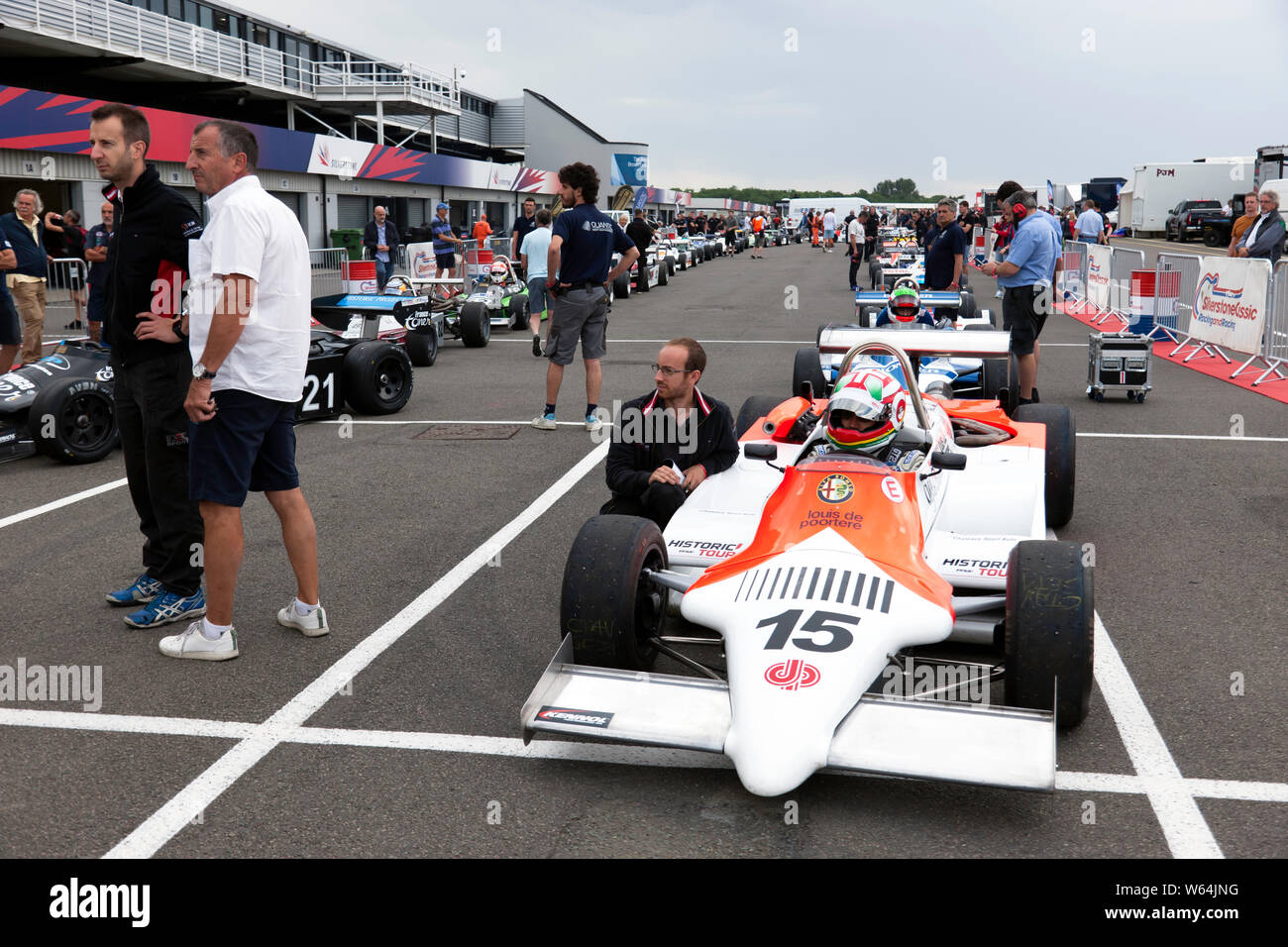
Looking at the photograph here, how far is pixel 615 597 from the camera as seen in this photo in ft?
12.8

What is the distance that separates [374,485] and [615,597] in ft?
12.7

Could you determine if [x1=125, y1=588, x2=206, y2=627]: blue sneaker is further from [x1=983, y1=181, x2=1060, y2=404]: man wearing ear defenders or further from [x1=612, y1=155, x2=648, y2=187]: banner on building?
[x1=612, y1=155, x2=648, y2=187]: banner on building

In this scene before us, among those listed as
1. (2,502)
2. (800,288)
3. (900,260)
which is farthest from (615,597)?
(800,288)

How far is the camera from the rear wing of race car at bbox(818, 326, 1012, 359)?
7.98 m

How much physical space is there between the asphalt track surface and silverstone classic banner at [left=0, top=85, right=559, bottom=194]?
9.43m

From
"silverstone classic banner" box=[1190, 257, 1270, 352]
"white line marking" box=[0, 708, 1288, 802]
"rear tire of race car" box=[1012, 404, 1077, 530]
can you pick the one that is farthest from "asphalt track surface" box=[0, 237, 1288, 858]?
"silverstone classic banner" box=[1190, 257, 1270, 352]

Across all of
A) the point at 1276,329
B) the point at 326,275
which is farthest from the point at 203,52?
the point at 1276,329

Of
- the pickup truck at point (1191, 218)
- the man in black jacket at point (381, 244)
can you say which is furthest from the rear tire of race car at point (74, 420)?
the pickup truck at point (1191, 218)

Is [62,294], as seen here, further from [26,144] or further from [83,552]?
[83,552]

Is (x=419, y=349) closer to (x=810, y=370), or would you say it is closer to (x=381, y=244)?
(x=381, y=244)

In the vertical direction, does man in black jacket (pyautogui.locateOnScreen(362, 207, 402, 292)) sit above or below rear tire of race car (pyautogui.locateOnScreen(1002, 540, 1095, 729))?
above

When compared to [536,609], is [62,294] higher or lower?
higher

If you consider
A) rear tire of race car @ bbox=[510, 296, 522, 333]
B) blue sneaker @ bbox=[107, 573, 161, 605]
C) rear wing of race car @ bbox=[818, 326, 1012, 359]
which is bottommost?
blue sneaker @ bbox=[107, 573, 161, 605]
